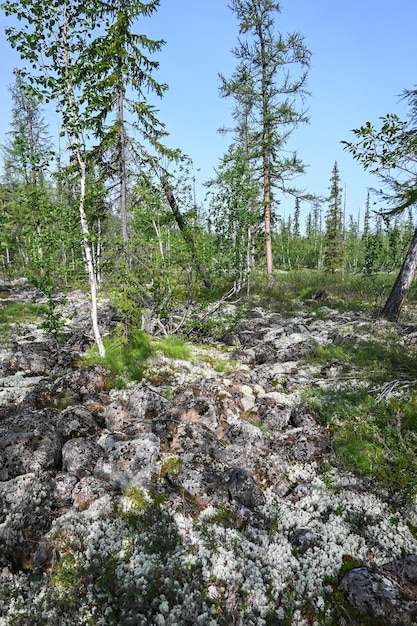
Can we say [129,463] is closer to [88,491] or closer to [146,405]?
[88,491]

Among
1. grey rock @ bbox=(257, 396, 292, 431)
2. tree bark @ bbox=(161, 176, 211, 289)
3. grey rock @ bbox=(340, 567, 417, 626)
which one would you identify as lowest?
grey rock @ bbox=(340, 567, 417, 626)

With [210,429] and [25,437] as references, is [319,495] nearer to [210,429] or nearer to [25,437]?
[210,429]

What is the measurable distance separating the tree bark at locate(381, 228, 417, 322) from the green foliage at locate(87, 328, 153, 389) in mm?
9418

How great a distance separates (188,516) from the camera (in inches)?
174

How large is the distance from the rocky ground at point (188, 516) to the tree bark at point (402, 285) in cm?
674

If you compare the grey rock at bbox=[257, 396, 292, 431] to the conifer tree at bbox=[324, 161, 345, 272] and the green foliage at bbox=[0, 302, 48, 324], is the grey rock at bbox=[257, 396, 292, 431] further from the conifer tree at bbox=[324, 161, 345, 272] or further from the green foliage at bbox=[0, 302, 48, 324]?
the conifer tree at bbox=[324, 161, 345, 272]

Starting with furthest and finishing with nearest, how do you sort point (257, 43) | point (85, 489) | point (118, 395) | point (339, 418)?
point (257, 43), point (118, 395), point (339, 418), point (85, 489)

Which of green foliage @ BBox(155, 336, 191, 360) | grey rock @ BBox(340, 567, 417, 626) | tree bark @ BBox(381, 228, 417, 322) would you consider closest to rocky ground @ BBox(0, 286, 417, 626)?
grey rock @ BBox(340, 567, 417, 626)

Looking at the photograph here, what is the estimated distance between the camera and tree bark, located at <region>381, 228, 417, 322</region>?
1220 centimetres

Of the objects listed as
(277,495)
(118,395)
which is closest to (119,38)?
(118,395)

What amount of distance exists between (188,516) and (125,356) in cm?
553

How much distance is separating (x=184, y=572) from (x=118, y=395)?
15.0 ft

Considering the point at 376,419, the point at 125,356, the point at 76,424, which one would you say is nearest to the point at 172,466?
the point at 76,424

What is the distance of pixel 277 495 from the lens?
16.3 feet
